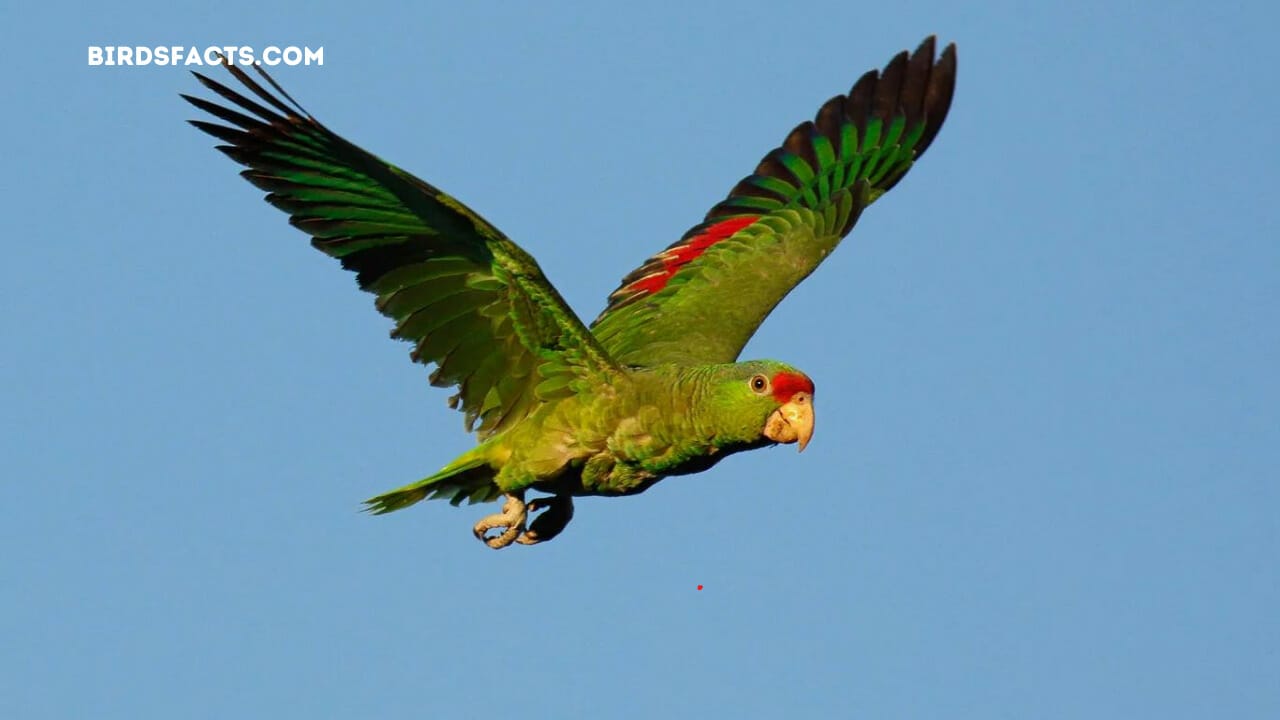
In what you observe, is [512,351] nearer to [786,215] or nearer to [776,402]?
[776,402]

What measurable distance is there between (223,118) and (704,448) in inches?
110

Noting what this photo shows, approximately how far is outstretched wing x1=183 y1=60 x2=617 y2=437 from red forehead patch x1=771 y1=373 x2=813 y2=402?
3.20 feet

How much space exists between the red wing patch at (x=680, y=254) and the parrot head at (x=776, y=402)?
2600 mm

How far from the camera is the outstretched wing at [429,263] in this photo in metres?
7.91

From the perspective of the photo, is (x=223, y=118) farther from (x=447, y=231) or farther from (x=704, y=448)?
(x=704, y=448)

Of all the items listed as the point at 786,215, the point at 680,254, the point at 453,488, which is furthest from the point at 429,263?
the point at 786,215

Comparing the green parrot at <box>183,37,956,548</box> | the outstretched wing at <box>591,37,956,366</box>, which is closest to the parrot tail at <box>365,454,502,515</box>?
the green parrot at <box>183,37,956,548</box>

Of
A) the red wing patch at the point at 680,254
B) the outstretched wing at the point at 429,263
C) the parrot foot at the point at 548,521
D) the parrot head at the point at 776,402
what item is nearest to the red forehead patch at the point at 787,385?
the parrot head at the point at 776,402

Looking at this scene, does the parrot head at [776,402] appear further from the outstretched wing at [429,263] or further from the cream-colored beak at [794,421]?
the outstretched wing at [429,263]

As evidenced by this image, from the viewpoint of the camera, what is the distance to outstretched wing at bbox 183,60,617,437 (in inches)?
311

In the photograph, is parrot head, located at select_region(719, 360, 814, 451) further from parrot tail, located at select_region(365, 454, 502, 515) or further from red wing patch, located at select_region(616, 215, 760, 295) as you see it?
red wing patch, located at select_region(616, 215, 760, 295)

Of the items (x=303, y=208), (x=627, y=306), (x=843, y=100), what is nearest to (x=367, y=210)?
(x=303, y=208)

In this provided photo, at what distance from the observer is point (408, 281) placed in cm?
847

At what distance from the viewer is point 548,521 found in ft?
30.8
